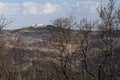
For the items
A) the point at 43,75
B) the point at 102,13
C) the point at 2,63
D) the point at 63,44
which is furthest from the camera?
the point at 43,75

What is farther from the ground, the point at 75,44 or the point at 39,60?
the point at 75,44

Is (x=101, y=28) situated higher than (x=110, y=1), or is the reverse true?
(x=110, y=1)

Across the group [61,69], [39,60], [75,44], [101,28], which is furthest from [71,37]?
[39,60]

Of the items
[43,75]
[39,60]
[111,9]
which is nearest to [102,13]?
[111,9]

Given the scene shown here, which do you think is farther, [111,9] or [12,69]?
[12,69]

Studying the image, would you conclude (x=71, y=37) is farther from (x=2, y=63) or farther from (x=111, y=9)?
(x=111, y=9)

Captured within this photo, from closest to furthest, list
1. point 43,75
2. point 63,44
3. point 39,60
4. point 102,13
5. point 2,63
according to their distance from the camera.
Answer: point 102,13, point 2,63, point 63,44, point 43,75, point 39,60

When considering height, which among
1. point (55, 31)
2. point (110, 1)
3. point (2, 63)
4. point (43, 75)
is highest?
point (110, 1)

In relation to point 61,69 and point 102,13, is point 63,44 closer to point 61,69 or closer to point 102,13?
point 61,69

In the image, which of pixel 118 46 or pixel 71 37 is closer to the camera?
pixel 118 46
